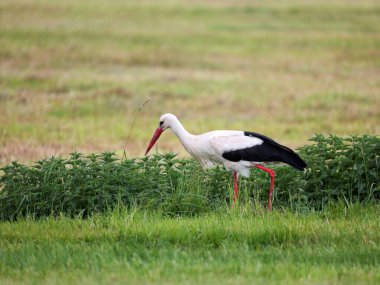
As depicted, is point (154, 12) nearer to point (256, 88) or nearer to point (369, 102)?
point (256, 88)

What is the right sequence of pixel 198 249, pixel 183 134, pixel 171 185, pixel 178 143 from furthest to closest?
pixel 178 143
pixel 183 134
pixel 171 185
pixel 198 249

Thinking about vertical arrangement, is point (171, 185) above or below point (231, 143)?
below

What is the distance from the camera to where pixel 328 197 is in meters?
9.62

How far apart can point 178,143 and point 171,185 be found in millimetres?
7038

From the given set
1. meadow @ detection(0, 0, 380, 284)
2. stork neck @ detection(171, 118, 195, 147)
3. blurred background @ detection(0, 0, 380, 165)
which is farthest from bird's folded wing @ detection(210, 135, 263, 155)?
blurred background @ detection(0, 0, 380, 165)

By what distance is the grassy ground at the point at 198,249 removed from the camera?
21.8ft

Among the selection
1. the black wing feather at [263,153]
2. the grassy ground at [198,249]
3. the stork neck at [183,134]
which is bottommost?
the grassy ground at [198,249]

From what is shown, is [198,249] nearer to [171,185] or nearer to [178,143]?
[171,185]

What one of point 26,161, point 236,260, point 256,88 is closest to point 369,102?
point 256,88

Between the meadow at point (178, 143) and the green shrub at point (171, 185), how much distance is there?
0.02 m

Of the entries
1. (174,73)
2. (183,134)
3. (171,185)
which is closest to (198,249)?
(171,185)

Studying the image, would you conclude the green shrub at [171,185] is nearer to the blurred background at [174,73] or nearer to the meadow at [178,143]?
the meadow at [178,143]

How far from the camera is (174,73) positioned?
2517cm

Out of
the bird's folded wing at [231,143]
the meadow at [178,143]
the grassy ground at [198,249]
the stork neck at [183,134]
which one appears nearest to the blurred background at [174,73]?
the meadow at [178,143]
